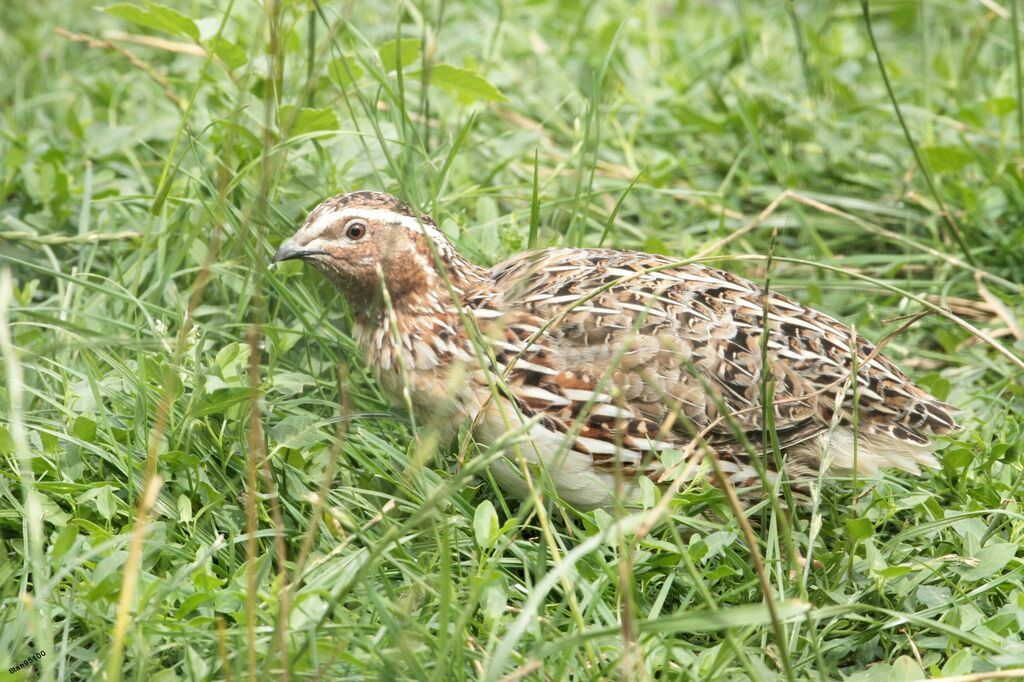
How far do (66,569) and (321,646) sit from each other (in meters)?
0.68

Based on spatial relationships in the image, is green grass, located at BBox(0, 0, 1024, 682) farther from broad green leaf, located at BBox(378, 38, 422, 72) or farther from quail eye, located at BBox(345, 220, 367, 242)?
quail eye, located at BBox(345, 220, 367, 242)

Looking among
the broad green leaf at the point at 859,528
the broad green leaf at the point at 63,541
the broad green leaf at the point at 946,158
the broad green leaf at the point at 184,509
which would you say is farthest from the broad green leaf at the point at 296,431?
the broad green leaf at the point at 946,158

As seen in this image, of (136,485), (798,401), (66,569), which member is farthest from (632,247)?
(66,569)

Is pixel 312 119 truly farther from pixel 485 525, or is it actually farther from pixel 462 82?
pixel 485 525

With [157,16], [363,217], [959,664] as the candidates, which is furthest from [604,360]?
[157,16]

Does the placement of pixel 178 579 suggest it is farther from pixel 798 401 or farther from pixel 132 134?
pixel 132 134

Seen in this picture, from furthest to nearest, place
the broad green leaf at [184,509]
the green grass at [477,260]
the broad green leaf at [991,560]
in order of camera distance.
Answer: the broad green leaf at [184,509] < the broad green leaf at [991,560] < the green grass at [477,260]

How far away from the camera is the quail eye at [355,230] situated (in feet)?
13.3

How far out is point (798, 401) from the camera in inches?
155

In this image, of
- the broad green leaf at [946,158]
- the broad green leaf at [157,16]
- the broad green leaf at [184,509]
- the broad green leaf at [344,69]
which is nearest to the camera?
the broad green leaf at [184,509]

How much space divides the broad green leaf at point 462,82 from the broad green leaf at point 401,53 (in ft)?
0.25

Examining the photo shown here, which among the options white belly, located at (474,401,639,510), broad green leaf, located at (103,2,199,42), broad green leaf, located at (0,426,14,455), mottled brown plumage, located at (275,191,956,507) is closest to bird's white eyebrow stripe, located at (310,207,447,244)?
mottled brown plumage, located at (275,191,956,507)

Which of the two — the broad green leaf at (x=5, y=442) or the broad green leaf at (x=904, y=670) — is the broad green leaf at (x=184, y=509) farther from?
the broad green leaf at (x=904, y=670)

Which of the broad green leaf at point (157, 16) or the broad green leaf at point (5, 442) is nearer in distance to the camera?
the broad green leaf at point (5, 442)
